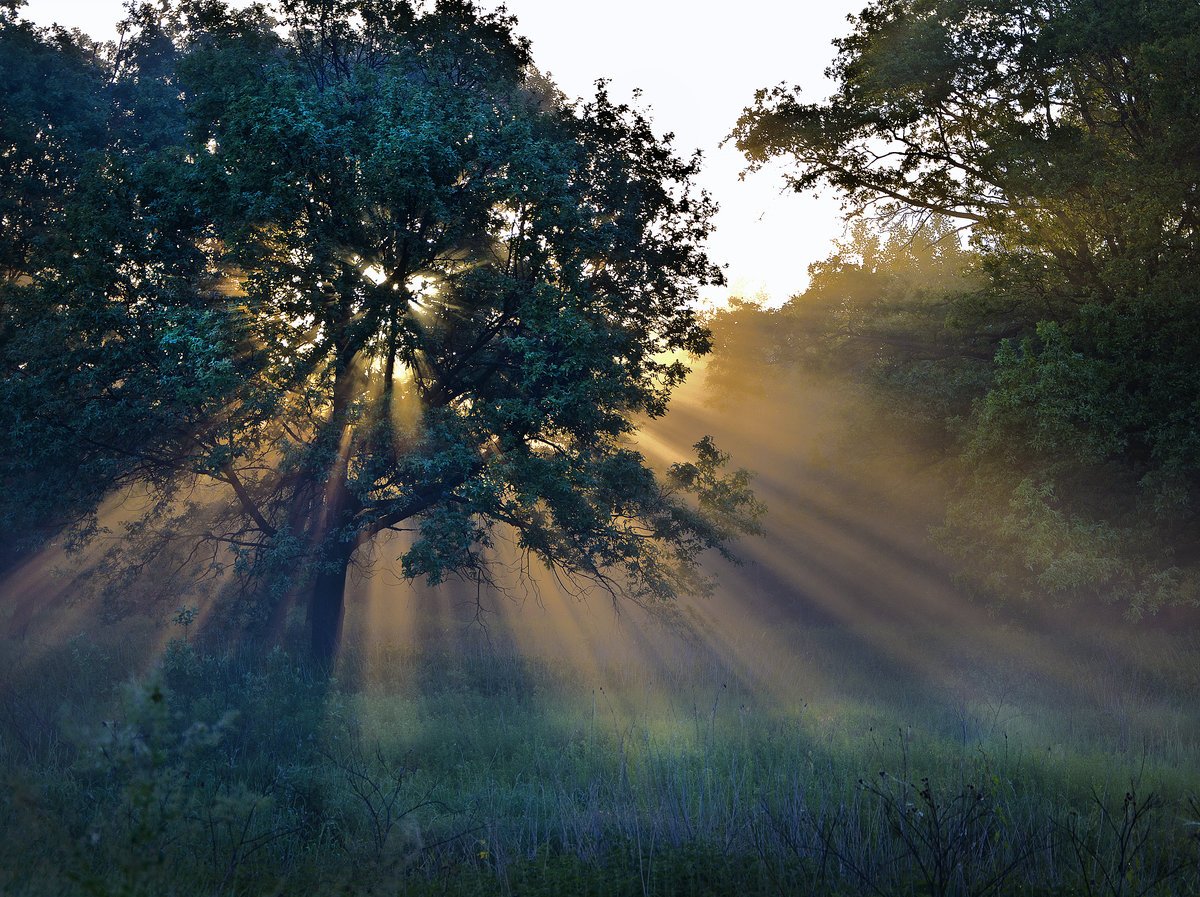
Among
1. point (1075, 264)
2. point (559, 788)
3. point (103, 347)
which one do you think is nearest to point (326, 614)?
point (103, 347)

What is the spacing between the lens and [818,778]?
8.88 m

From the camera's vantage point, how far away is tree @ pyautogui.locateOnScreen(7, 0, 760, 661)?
43.5ft

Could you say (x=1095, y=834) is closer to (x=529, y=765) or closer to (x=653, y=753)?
(x=653, y=753)

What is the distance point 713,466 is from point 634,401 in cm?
225

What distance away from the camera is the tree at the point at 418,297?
43.5 feet

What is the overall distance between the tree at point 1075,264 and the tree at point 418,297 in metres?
5.29

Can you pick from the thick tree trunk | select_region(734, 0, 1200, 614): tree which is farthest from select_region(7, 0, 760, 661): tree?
select_region(734, 0, 1200, 614): tree

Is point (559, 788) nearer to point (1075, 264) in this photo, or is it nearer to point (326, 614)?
point (326, 614)

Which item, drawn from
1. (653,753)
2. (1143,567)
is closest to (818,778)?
(653,753)

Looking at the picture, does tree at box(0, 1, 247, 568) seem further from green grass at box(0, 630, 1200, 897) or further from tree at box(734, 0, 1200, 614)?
→ tree at box(734, 0, 1200, 614)

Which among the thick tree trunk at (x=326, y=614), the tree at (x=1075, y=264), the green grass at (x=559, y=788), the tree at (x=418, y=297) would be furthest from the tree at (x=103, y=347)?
the tree at (x=1075, y=264)

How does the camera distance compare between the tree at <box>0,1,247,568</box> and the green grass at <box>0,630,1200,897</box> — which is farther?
the tree at <box>0,1,247,568</box>

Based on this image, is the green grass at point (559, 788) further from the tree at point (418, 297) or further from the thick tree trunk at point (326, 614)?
the tree at point (418, 297)

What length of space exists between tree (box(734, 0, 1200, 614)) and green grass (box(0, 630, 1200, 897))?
124 inches
